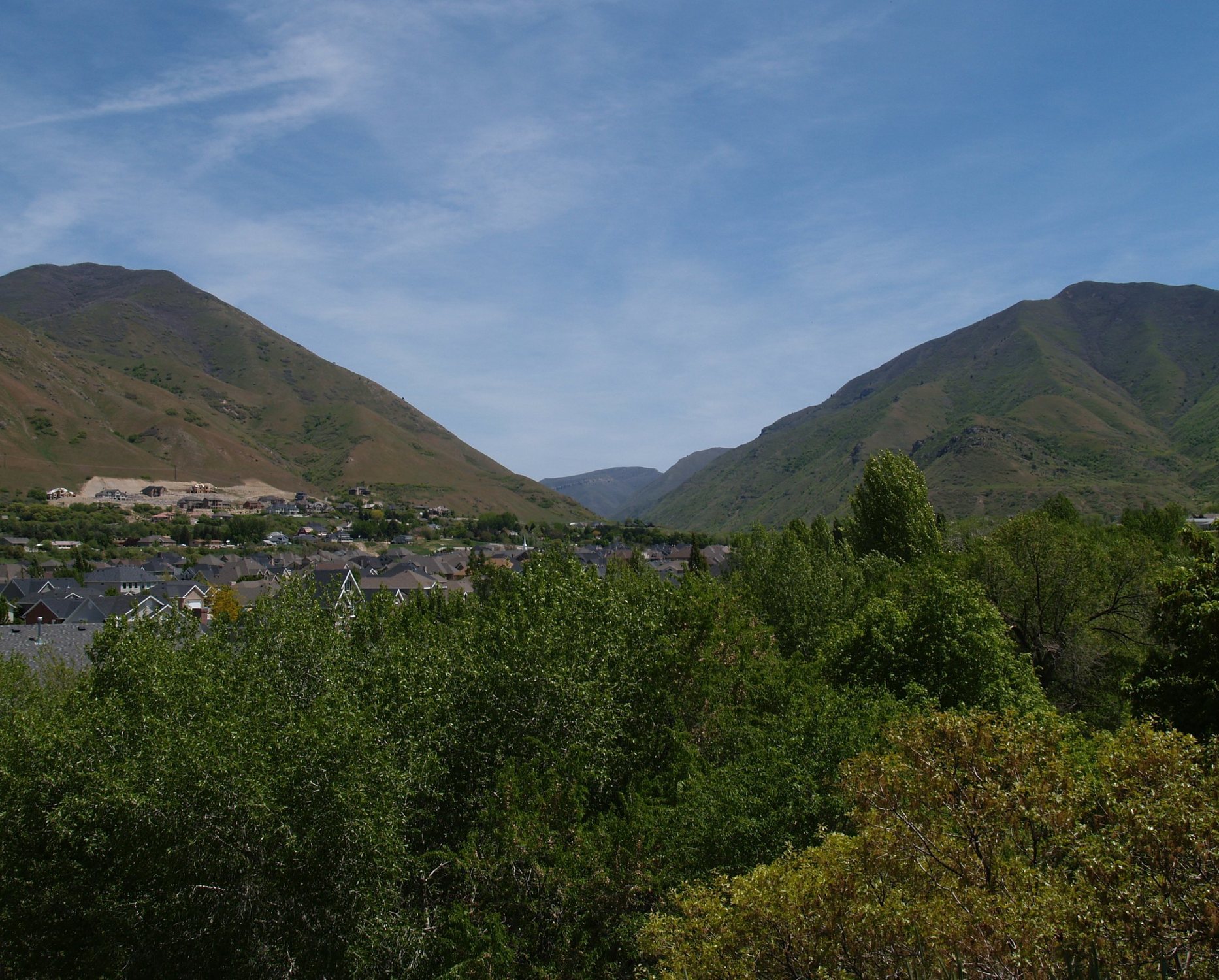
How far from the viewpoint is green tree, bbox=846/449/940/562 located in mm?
52688

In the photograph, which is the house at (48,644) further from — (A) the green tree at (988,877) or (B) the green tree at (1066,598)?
(B) the green tree at (1066,598)

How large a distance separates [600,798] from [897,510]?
38.5 meters

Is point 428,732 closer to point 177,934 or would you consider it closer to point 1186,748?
point 177,934

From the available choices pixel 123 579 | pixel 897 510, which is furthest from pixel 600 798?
pixel 123 579

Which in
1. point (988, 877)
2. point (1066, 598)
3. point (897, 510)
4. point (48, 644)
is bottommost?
point (48, 644)

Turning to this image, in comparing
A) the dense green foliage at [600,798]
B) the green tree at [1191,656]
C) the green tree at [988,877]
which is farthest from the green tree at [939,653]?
the green tree at [988,877]

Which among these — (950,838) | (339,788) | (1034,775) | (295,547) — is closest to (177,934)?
(339,788)

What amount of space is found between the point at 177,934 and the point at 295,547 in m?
152

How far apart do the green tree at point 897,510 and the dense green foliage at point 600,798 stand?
927 inches

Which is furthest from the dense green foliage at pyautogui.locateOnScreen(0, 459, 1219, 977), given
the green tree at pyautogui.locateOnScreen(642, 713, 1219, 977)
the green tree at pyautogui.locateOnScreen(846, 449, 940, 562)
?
the green tree at pyautogui.locateOnScreen(846, 449, 940, 562)

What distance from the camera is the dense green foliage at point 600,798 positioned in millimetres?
9938

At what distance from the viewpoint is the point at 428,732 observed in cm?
1869

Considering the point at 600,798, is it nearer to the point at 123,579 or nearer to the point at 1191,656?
the point at 1191,656

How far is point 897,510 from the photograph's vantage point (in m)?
53.3
